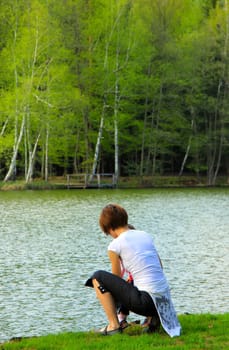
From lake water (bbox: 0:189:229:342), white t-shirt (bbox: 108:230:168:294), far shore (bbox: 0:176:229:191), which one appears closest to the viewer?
white t-shirt (bbox: 108:230:168:294)

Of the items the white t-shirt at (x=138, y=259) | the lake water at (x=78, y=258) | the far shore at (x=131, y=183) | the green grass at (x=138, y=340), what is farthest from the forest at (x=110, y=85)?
the white t-shirt at (x=138, y=259)

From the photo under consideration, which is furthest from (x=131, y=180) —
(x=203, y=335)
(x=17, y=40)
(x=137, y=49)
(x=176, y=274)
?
(x=203, y=335)

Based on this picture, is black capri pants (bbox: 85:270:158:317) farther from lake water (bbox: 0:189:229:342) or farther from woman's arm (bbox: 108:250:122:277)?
lake water (bbox: 0:189:229:342)

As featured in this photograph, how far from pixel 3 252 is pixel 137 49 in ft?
116

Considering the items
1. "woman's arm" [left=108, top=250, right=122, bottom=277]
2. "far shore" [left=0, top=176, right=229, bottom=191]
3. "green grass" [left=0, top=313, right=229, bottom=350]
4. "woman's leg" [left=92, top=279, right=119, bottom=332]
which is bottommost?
"far shore" [left=0, top=176, right=229, bottom=191]

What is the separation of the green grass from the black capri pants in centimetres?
27

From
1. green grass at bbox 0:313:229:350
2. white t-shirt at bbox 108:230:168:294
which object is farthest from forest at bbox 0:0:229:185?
white t-shirt at bbox 108:230:168:294

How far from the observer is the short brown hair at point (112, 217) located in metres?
7.90

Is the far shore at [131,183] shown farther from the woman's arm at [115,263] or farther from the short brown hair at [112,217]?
A: the short brown hair at [112,217]

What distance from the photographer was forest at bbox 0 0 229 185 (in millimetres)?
47875

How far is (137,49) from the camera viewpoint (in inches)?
2041

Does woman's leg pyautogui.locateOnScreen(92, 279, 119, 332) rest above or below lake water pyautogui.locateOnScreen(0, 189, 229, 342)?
above

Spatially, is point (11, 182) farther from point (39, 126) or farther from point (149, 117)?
point (149, 117)

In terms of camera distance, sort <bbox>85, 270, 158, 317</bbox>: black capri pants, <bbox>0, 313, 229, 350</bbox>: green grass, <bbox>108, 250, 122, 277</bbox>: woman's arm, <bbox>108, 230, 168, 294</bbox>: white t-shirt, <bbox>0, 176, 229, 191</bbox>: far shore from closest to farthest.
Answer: <bbox>0, 313, 229, 350</bbox>: green grass → <bbox>85, 270, 158, 317</bbox>: black capri pants → <bbox>108, 230, 168, 294</bbox>: white t-shirt → <bbox>108, 250, 122, 277</bbox>: woman's arm → <bbox>0, 176, 229, 191</bbox>: far shore
